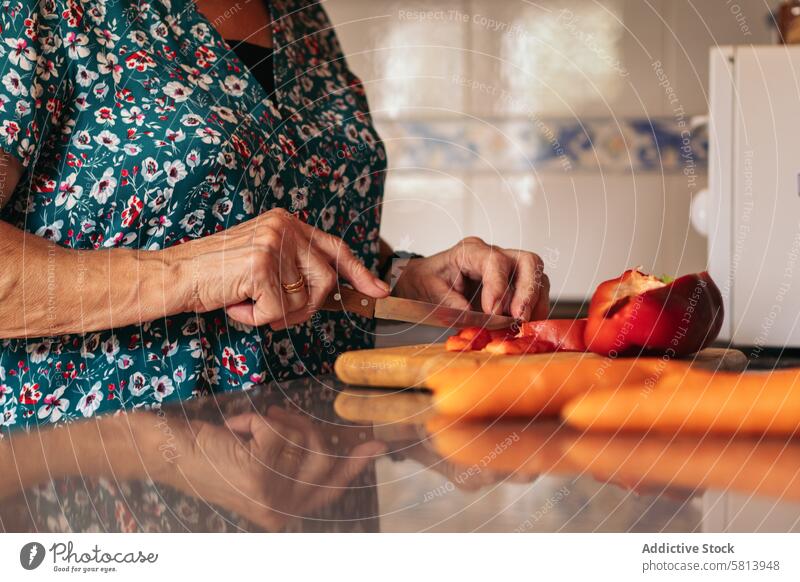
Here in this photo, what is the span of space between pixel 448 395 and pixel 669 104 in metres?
2.13

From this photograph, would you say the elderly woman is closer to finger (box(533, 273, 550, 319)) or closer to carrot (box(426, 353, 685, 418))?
finger (box(533, 273, 550, 319))

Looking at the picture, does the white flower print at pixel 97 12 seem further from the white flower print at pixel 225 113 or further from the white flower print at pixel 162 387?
the white flower print at pixel 162 387

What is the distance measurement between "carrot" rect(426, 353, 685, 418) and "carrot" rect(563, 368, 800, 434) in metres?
0.03

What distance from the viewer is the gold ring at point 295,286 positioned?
28.6 inches

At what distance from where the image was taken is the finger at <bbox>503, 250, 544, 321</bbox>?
2.86ft

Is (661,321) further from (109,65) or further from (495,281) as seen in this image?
(109,65)

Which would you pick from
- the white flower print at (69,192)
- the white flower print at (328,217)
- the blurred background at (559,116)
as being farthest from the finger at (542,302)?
the blurred background at (559,116)

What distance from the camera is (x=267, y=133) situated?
886 mm

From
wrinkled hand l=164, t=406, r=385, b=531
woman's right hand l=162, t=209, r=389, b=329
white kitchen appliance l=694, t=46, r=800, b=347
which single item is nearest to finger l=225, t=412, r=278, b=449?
wrinkled hand l=164, t=406, r=385, b=531

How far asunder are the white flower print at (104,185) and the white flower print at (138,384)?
17 centimetres

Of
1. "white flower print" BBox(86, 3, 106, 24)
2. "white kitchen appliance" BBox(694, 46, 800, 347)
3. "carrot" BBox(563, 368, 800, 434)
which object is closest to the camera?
"carrot" BBox(563, 368, 800, 434)
